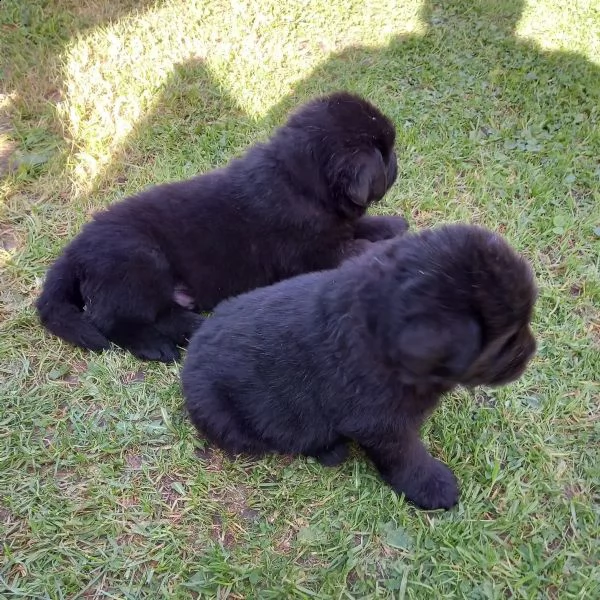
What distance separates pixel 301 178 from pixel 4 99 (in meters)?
3.19

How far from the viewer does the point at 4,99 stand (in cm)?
484

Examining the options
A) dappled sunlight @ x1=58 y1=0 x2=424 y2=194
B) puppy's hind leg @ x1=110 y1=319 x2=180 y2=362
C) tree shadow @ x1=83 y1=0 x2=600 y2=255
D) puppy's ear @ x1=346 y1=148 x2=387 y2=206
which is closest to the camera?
puppy's ear @ x1=346 y1=148 x2=387 y2=206

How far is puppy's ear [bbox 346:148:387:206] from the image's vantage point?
9.86 feet

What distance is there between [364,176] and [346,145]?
200mm

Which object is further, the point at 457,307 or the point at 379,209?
the point at 379,209

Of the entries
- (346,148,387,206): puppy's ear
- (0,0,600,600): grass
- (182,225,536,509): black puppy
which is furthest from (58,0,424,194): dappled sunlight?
(182,225,536,509): black puppy

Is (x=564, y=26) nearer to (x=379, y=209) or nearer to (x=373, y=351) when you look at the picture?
(x=379, y=209)

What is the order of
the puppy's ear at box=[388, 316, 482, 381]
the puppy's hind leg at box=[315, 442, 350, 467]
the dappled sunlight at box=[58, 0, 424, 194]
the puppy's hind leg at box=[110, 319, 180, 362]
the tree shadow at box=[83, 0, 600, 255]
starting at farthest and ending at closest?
the dappled sunlight at box=[58, 0, 424, 194], the tree shadow at box=[83, 0, 600, 255], the puppy's hind leg at box=[110, 319, 180, 362], the puppy's hind leg at box=[315, 442, 350, 467], the puppy's ear at box=[388, 316, 482, 381]

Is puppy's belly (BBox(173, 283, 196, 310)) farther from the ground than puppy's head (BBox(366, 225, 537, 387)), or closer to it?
closer to it

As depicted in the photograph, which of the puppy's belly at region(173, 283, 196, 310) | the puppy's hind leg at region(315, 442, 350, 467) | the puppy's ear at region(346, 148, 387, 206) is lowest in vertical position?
the puppy's hind leg at region(315, 442, 350, 467)

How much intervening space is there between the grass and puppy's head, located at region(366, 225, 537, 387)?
851 mm

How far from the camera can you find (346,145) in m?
3.04

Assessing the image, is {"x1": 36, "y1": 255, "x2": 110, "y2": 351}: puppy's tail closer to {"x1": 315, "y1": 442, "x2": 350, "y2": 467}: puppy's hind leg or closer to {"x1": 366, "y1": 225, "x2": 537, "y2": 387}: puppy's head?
{"x1": 315, "y1": 442, "x2": 350, "y2": 467}: puppy's hind leg

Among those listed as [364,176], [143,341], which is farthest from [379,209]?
[143,341]
